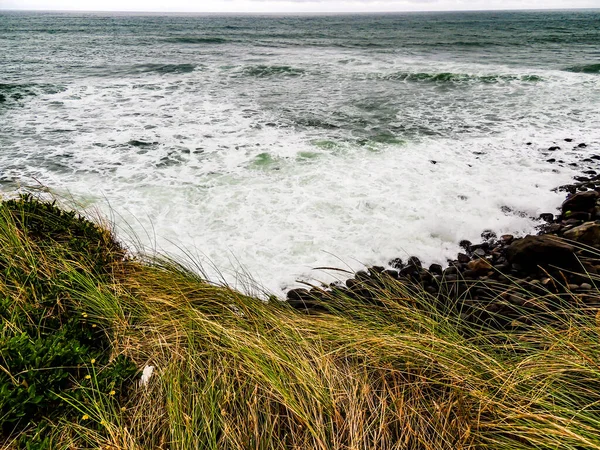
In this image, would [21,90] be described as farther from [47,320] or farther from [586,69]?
[586,69]

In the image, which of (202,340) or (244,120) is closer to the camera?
(202,340)

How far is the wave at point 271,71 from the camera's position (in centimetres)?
2062

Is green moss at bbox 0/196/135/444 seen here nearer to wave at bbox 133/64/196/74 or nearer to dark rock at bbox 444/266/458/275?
dark rock at bbox 444/266/458/275

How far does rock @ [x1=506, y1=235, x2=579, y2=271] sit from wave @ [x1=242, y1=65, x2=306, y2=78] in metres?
18.2

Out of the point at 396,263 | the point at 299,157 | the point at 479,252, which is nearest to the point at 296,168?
the point at 299,157

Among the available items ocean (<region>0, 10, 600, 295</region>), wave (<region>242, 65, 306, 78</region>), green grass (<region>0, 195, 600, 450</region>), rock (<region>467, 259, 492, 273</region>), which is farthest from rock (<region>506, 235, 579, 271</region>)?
wave (<region>242, 65, 306, 78</region>)

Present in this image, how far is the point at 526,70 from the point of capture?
2017cm

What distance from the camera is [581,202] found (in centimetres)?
648

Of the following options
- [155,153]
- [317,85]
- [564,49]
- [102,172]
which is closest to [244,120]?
[155,153]

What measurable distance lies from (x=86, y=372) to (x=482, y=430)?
2.49m

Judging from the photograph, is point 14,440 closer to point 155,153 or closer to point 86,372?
point 86,372

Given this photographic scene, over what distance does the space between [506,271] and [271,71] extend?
19.6 metres

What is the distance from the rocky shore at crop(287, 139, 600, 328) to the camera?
4.19 m

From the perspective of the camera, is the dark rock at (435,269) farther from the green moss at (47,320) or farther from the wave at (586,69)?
the wave at (586,69)
